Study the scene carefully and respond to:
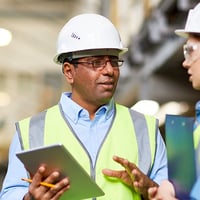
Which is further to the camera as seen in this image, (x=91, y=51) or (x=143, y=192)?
(x=91, y=51)

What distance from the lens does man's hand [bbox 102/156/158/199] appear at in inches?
212

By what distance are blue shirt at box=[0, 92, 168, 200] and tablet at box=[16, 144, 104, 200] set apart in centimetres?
34

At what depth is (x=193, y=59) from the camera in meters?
5.30

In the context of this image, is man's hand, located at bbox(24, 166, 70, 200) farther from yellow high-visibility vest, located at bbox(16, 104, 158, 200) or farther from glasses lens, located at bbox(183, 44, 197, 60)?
glasses lens, located at bbox(183, 44, 197, 60)

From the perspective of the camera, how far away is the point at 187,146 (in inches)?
198

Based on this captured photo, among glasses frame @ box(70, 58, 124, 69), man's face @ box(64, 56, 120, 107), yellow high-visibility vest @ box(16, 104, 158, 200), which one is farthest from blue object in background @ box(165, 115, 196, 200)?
glasses frame @ box(70, 58, 124, 69)

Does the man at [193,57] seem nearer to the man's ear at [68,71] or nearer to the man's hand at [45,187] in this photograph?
the man's hand at [45,187]

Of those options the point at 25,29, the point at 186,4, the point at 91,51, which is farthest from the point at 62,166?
the point at 25,29

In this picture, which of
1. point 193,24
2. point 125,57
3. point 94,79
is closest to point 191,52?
point 193,24

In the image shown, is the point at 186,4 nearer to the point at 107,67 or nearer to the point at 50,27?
the point at 107,67

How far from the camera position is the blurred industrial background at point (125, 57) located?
15.1m

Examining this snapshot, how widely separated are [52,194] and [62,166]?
0.52ft

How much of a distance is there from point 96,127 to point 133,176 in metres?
0.58

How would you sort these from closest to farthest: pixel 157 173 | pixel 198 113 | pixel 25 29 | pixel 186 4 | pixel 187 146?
pixel 187 146
pixel 198 113
pixel 157 173
pixel 186 4
pixel 25 29
